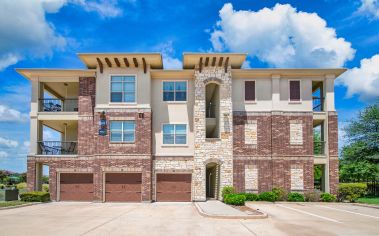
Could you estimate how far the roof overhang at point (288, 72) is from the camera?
99.9 ft

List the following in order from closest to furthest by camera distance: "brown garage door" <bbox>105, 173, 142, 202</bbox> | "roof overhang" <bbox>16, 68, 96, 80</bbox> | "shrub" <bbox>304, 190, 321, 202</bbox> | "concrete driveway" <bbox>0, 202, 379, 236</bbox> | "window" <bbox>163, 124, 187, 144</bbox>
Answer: "concrete driveway" <bbox>0, 202, 379, 236</bbox>
"shrub" <bbox>304, 190, 321, 202</bbox>
"brown garage door" <bbox>105, 173, 142, 202</bbox>
"roof overhang" <bbox>16, 68, 96, 80</bbox>
"window" <bbox>163, 124, 187, 144</bbox>

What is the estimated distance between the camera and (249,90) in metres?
31.0

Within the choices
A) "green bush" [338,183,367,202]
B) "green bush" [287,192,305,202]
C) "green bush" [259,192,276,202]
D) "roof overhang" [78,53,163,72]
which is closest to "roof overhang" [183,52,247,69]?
"roof overhang" [78,53,163,72]

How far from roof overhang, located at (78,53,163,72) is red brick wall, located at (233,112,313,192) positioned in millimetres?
7747

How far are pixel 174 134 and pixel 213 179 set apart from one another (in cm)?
509

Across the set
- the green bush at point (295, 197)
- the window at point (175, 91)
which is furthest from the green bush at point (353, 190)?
the window at point (175, 91)

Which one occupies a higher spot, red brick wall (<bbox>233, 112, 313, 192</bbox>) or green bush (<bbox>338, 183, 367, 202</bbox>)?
red brick wall (<bbox>233, 112, 313, 192</bbox>)

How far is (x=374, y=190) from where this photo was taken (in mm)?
35844

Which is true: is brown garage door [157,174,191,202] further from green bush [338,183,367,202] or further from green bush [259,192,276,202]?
green bush [338,183,367,202]

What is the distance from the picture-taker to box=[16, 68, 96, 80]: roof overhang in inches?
1187

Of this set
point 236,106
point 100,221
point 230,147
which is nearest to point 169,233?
point 100,221

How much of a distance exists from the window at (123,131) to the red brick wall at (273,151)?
7885 millimetres

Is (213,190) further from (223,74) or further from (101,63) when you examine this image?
(101,63)

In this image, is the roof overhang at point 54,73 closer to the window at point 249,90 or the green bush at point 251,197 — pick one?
the window at point 249,90
